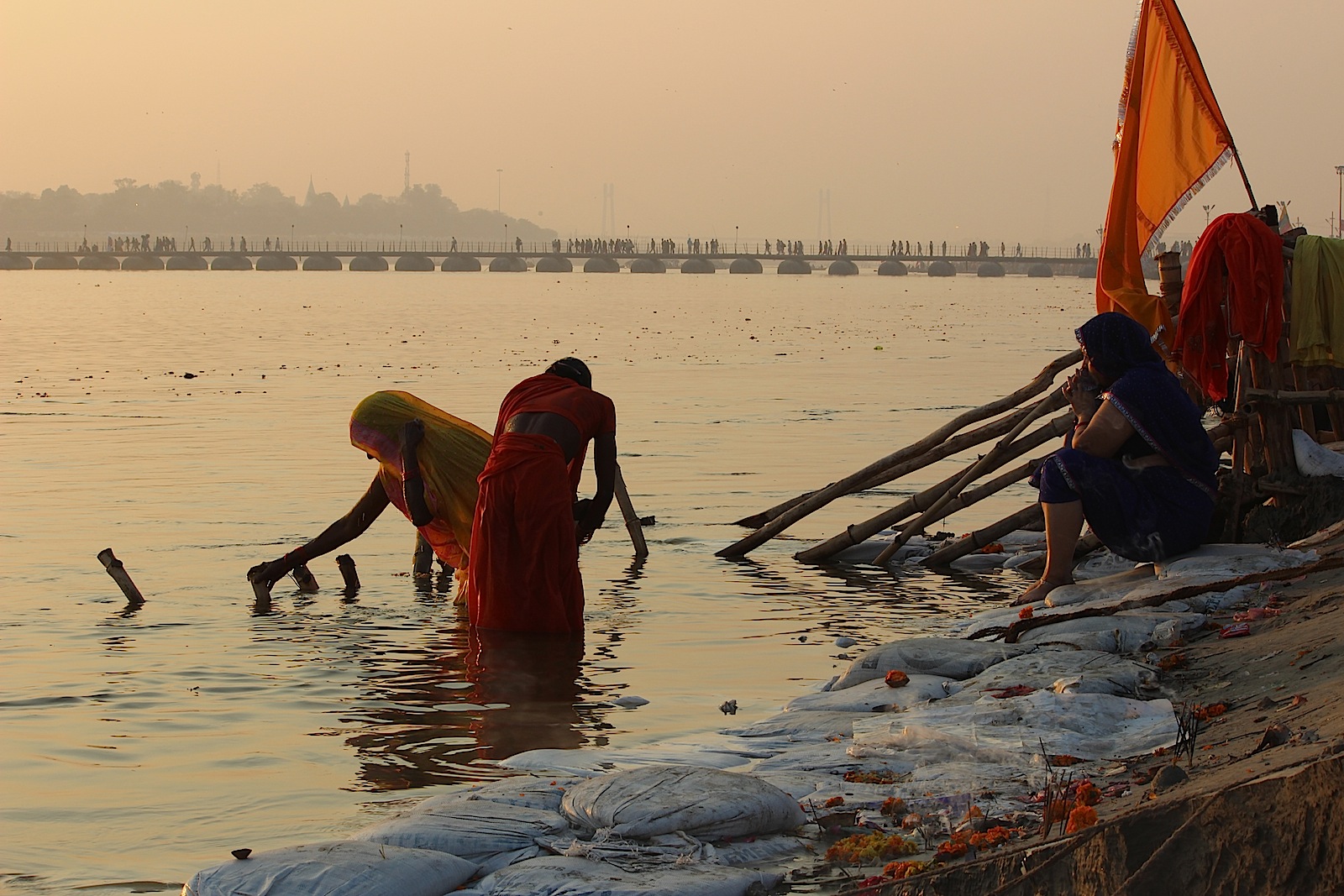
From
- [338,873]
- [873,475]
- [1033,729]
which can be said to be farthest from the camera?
[873,475]

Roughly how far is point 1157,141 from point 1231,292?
1.78 m

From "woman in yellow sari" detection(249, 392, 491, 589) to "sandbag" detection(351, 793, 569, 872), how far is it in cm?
330

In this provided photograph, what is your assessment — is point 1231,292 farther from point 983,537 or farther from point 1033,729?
point 1033,729

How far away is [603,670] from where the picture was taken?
277 inches

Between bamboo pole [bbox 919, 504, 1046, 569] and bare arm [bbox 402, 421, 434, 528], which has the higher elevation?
bare arm [bbox 402, 421, 434, 528]

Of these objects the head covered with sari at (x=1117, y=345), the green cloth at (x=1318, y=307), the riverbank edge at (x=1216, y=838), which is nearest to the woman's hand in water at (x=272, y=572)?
the head covered with sari at (x=1117, y=345)

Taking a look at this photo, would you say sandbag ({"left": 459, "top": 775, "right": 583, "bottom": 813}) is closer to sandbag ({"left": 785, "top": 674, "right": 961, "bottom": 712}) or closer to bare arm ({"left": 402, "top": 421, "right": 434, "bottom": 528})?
sandbag ({"left": 785, "top": 674, "right": 961, "bottom": 712})

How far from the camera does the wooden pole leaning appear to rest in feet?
29.8

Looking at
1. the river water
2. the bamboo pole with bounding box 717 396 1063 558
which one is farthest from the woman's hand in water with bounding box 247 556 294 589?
the bamboo pole with bounding box 717 396 1063 558

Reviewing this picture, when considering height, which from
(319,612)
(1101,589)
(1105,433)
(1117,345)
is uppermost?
(1117,345)

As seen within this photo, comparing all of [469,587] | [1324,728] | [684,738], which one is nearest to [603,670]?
[469,587]

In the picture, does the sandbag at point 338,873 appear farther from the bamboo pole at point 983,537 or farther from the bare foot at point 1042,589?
the bamboo pole at point 983,537

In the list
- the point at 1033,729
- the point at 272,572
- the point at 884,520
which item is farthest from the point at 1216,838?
the point at 884,520

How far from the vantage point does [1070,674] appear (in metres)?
5.50
